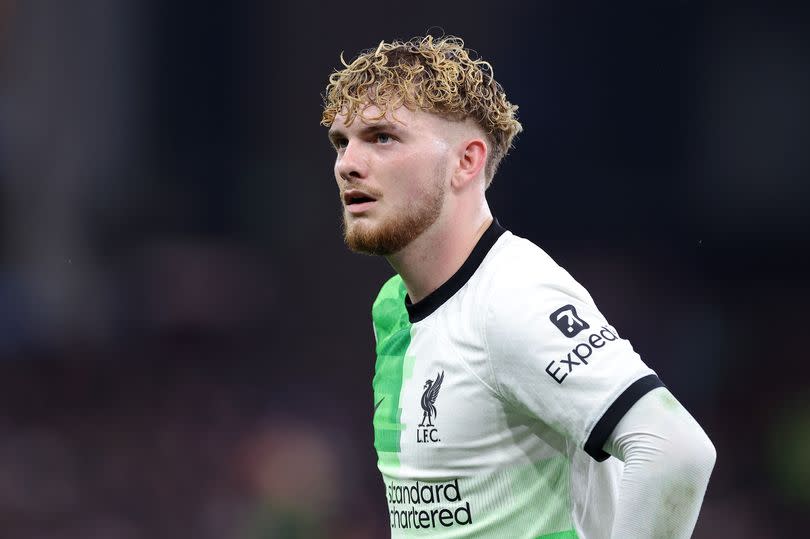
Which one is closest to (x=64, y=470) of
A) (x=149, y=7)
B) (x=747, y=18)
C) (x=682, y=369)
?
(x=149, y=7)

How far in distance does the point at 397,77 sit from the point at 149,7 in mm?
4899

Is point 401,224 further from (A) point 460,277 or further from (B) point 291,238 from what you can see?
(B) point 291,238

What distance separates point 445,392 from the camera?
2174mm

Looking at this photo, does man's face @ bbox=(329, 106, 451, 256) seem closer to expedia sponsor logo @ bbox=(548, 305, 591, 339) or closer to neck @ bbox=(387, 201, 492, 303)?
neck @ bbox=(387, 201, 492, 303)

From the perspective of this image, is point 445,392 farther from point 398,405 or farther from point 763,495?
point 763,495

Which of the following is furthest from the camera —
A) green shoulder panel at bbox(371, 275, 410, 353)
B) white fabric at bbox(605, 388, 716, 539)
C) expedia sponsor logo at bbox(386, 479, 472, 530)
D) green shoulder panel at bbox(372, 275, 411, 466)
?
green shoulder panel at bbox(371, 275, 410, 353)

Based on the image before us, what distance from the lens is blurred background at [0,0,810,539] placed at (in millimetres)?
6379

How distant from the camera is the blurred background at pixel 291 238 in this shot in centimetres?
638

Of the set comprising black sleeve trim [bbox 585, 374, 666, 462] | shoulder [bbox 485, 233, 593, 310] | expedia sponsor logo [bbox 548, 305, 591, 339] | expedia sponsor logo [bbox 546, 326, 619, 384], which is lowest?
black sleeve trim [bbox 585, 374, 666, 462]

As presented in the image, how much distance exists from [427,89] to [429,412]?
743 millimetres

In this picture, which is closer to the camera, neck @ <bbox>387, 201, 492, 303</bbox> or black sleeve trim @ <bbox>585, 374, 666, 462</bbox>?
black sleeve trim @ <bbox>585, 374, 666, 462</bbox>

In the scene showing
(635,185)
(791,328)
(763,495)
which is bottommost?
Result: (763,495)

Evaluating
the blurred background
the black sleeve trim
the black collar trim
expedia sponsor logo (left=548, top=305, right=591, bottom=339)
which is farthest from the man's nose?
the blurred background

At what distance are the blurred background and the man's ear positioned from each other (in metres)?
4.08
